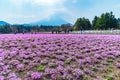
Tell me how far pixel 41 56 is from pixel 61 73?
4.18 meters

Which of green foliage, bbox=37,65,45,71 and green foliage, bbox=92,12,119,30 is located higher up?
green foliage, bbox=92,12,119,30

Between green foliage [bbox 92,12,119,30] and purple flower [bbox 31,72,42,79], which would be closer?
purple flower [bbox 31,72,42,79]

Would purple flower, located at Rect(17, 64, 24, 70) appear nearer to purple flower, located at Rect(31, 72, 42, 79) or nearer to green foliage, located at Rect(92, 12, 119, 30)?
purple flower, located at Rect(31, 72, 42, 79)

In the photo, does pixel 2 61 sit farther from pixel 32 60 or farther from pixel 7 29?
pixel 7 29

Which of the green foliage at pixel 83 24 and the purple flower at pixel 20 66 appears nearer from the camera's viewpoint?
the purple flower at pixel 20 66

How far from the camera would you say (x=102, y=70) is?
1488 centimetres

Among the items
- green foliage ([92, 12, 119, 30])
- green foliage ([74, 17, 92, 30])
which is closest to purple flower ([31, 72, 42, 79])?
green foliage ([92, 12, 119, 30])

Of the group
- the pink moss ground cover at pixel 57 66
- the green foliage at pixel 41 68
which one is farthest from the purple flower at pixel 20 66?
A: the green foliage at pixel 41 68

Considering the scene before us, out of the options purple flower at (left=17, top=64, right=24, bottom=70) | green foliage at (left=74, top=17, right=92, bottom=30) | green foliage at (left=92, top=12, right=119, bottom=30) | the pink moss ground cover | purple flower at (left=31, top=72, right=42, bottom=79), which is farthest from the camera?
green foliage at (left=74, top=17, right=92, bottom=30)

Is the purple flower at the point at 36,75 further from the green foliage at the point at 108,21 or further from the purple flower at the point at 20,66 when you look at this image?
the green foliage at the point at 108,21

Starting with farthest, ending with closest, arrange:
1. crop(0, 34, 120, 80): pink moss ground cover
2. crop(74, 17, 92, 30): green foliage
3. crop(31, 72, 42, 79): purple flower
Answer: crop(74, 17, 92, 30): green foliage → crop(0, 34, 120, 80): pink moss ground cover → crop(31, 72, 42, 79): purple flower

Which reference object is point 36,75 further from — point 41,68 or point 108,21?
point 108,21

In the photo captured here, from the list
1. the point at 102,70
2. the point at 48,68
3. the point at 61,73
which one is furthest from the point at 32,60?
the point at 102,70

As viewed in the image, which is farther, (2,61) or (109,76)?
(2,61)
